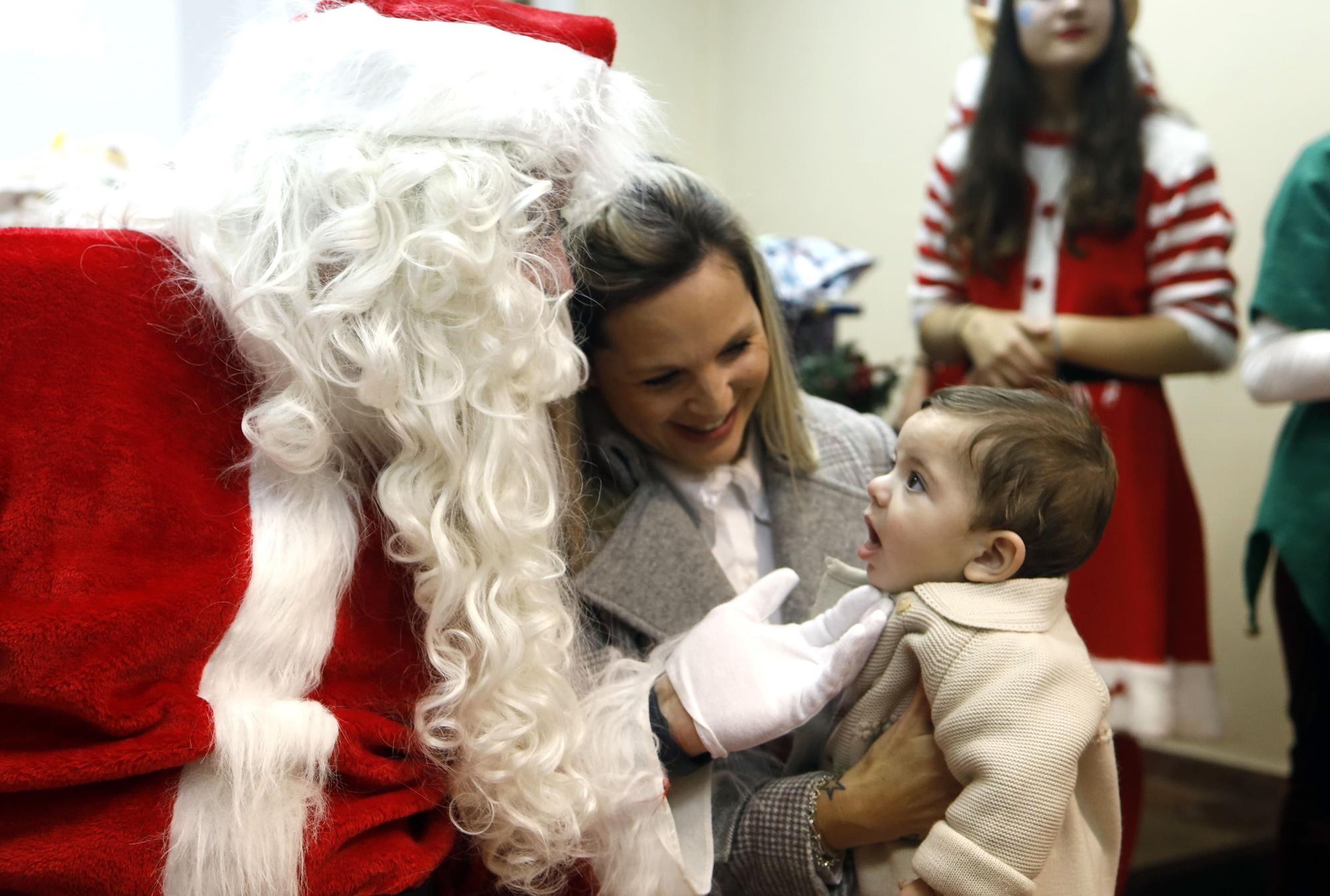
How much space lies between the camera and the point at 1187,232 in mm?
1935

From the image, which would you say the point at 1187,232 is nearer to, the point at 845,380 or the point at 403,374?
the point at 845,380

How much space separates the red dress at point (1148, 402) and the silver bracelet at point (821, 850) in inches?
38.0

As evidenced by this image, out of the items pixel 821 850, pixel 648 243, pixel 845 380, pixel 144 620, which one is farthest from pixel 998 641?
pixel 845 380

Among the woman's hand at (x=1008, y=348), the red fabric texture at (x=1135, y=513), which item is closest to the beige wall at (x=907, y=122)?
the woman's hand at (x=1008, y=348)

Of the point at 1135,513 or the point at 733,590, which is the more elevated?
the point at 733,590

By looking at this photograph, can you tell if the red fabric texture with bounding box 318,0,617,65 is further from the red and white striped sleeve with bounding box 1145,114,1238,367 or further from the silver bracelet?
the red and white striped sleeve with bounding box 1145,114,1238,367

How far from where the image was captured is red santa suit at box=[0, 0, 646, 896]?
0.81m

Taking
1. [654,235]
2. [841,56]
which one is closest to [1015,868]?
[654,235]

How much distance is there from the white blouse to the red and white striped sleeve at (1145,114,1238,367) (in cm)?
94

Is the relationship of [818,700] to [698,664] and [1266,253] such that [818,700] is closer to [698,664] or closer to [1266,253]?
[698,664]

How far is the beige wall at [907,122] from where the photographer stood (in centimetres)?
270

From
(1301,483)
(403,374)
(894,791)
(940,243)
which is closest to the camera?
(403,374)

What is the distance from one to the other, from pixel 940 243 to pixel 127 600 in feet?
5.67

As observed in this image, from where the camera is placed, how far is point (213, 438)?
0.96 meters
